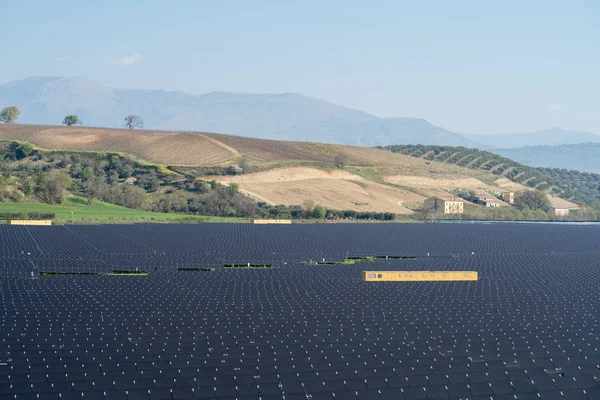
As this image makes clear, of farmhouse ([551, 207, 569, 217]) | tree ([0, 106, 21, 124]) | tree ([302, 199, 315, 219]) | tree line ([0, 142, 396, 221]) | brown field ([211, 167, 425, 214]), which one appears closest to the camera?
tree line ([0, 142, 396, 221])

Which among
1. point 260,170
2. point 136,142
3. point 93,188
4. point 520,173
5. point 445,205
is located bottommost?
point 445,205

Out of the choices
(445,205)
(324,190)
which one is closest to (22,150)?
(324,190)

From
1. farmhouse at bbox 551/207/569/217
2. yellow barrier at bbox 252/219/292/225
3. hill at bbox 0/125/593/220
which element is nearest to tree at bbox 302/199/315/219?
hill at bbox 0/125/593/220

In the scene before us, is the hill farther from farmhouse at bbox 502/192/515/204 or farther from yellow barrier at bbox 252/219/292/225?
yellow barrier at bbox 252/219/292/225

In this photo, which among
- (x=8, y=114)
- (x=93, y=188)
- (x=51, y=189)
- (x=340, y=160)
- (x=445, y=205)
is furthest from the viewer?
(x=8, y=114)

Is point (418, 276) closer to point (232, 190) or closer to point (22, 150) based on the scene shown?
point (232, 190)

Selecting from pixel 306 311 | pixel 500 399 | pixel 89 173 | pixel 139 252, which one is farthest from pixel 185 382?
pixel 89 173
